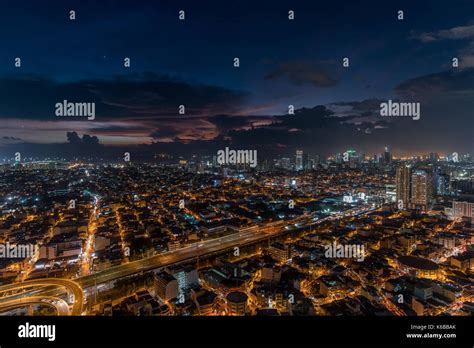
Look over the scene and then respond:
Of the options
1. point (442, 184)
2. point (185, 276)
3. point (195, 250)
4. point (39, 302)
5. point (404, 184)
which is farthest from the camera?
point (442, 184)

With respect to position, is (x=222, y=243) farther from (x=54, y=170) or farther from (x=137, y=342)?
(x=54, y=170)

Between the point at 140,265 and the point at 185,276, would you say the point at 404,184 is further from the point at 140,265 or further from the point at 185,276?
the point at 140,265

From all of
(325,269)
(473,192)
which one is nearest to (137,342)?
(325,269)

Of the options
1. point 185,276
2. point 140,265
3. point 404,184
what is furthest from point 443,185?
point 140,265

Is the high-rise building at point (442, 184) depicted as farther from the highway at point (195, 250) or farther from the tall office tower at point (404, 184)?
the highway at point (195, 250)

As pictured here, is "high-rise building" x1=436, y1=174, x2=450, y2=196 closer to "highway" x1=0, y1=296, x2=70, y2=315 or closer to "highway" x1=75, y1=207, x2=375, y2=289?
"highway" x1=75, y1=207, x2=375, y2=289

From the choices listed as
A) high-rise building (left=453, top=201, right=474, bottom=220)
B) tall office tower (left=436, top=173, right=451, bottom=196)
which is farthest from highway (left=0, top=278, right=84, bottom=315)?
tall office tower (left=436, top=173, right=451, bottom=196)
